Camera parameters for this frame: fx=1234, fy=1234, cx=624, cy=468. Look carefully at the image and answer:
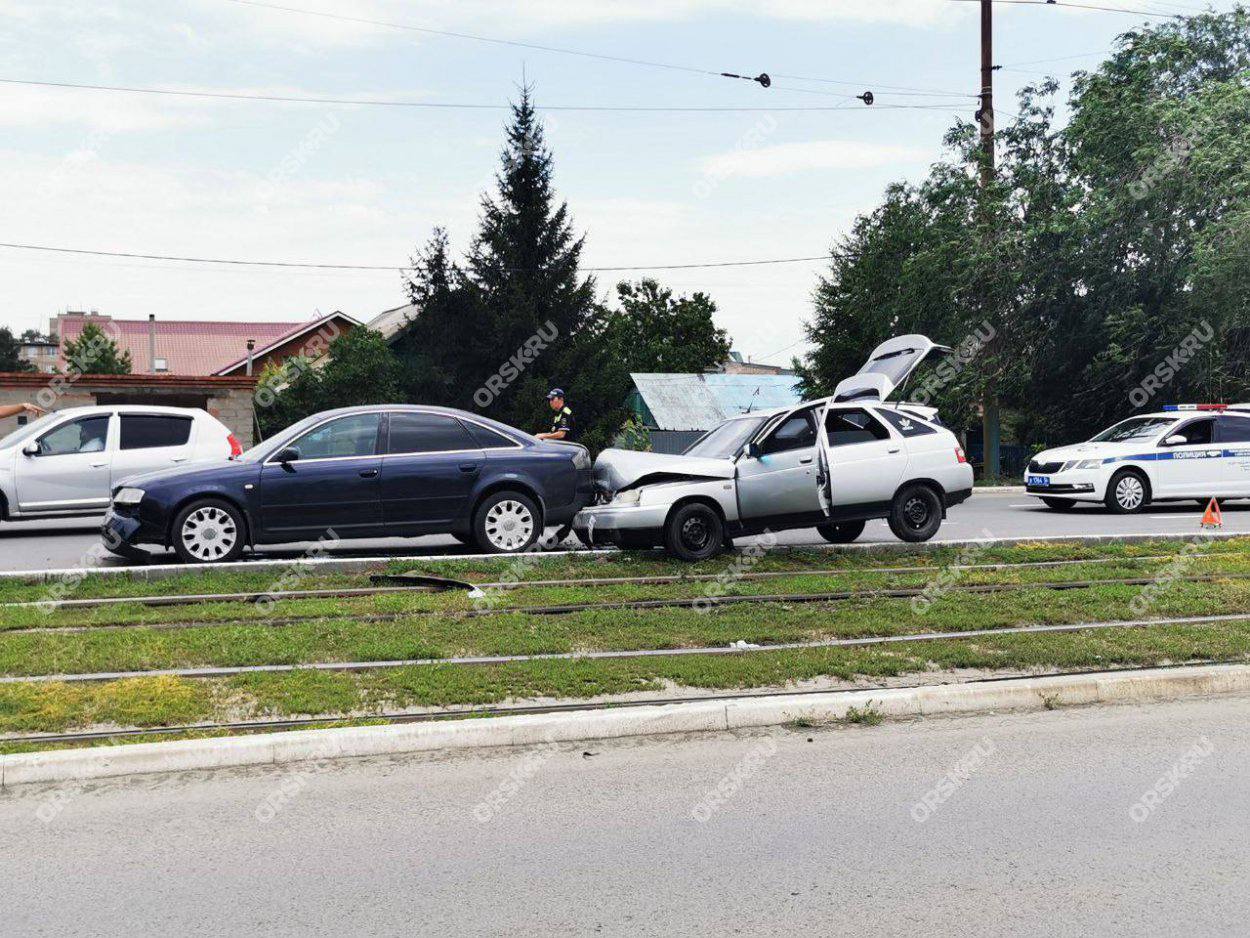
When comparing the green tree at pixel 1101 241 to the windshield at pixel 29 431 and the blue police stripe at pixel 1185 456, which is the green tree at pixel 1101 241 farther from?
the windshield at pixel 29 431

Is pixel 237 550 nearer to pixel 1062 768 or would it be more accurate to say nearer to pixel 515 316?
pixel 1062 768

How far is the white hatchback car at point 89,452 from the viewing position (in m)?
16.0

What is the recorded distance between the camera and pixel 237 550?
479 inches

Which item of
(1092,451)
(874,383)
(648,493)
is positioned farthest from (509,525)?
(1092,451)

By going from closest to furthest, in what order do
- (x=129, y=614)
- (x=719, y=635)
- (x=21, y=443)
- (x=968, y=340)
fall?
(x=719, y=635), (x=129, y=614), (x=21, y=443), (x=968, y=340)

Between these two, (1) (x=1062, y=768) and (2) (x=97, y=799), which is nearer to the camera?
(2) (x=97, y=799)

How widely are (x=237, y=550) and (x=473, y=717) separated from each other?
6.38 m

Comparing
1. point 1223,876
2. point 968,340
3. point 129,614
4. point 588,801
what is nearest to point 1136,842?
point 1223,876

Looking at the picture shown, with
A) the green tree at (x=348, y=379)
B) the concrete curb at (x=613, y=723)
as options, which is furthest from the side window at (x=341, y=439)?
the green tree at (x=348, y=379)

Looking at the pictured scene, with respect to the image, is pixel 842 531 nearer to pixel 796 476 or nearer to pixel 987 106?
pixel 796 476

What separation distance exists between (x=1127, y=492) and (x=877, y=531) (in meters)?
5.79

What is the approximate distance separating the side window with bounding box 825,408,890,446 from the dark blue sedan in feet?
8.74

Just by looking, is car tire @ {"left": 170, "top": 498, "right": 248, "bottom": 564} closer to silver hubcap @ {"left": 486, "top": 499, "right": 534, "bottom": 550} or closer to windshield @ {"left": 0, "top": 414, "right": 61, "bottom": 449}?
silver hubcap @ {"left": 486, "top": 499, "right": 534, "bottom": 550}

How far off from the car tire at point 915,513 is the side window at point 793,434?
133 centimetres
